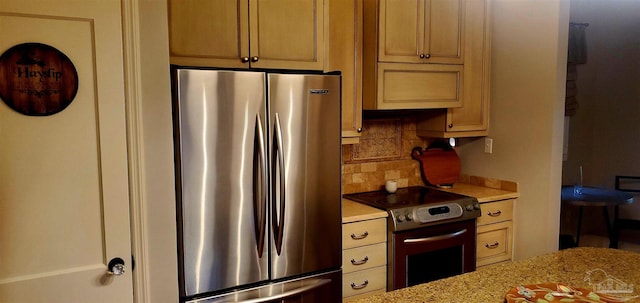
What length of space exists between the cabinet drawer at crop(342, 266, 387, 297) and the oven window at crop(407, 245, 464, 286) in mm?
176

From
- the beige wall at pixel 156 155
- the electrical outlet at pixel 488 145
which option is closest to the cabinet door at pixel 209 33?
the beige wall at pixel 156 155

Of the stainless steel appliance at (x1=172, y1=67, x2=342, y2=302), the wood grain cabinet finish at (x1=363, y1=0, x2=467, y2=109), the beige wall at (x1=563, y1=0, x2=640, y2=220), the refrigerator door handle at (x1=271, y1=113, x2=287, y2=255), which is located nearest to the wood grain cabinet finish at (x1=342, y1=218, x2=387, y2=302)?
the stainless steel appliance at (x1=172, y1=67, x2=342, y2=302)

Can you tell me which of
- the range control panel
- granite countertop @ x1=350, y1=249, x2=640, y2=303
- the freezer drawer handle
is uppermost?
granite countertop @ x1=350, y1=249, x2=640, y2=303

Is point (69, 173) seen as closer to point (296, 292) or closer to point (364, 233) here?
point (296, 292)

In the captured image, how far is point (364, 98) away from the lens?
3.11 m

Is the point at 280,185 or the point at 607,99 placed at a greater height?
the point at 607,99

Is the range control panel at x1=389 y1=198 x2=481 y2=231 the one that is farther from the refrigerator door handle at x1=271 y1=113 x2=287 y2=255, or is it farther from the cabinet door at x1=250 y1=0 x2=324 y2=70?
the cabinet door at x1=250 y1=0 x2=324 y2=70

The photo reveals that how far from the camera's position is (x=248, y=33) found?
7.72 feet

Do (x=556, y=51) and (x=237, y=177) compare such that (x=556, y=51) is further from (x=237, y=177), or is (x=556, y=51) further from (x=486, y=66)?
(x=237, y=177)

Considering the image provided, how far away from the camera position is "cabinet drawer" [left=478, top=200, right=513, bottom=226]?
3.27 metres

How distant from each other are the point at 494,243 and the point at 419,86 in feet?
3.94

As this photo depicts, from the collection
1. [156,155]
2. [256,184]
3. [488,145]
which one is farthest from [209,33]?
[488,145]

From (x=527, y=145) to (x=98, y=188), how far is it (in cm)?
268

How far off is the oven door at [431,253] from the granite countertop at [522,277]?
102 cm
